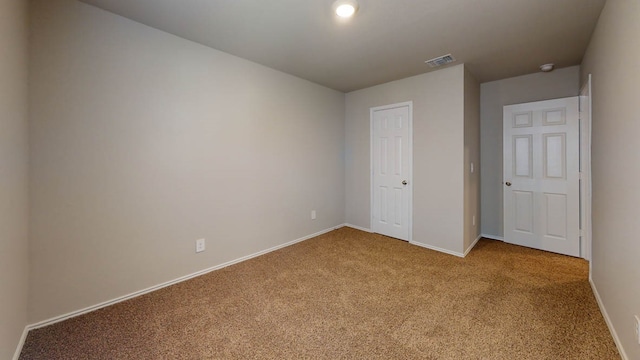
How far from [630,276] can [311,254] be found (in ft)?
8.67

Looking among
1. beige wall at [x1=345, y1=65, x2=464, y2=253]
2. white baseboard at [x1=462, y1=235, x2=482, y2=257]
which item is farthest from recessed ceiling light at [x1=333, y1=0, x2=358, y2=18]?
white baseboard at [x1=462, y1=235, x2=482, y2=257]

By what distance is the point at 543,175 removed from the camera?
3402 millimetres

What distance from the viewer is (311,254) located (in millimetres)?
3266

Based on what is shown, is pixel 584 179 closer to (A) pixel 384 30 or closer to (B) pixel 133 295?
(A) pixel 384 30

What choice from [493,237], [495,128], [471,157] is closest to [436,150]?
[471,157]

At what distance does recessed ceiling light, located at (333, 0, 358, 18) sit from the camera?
1914 mm

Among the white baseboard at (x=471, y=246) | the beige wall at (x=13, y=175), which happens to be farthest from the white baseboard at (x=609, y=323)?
the beige wall at (x=13, y=175)

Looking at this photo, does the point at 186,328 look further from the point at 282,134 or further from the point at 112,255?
the point at 282,134

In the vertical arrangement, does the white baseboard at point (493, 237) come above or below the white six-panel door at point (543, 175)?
below

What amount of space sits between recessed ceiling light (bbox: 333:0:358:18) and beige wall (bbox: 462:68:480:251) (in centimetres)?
195

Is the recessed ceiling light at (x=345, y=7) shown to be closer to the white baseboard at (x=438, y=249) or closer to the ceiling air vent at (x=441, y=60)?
the ceiling air vent at (x=441, y=60)

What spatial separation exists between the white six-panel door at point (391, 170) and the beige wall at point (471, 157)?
0.72m

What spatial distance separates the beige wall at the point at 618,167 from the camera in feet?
4.64

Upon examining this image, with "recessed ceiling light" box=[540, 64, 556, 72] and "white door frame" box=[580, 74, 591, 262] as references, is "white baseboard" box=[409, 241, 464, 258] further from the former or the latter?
"recessed ceiling light" box=[540, 64, 556, 72]
